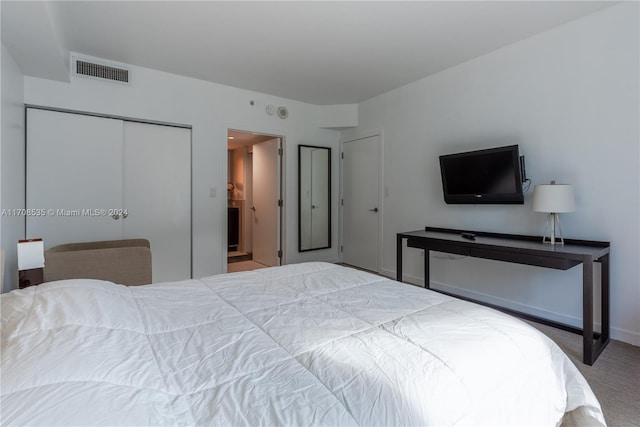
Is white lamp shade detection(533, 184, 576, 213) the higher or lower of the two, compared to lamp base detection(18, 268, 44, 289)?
higher

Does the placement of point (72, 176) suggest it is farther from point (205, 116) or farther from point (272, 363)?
point (272, 363)

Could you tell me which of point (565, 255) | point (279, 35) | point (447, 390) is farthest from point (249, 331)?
point (279, 35)

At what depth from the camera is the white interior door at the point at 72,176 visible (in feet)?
10.00

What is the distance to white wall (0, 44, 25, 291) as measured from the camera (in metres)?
2.41

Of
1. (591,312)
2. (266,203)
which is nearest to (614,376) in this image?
(591,312)

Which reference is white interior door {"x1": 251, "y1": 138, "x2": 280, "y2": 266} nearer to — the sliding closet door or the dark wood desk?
the sliding closet door

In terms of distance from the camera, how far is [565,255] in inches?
86.7

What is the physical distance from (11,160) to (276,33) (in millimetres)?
2419

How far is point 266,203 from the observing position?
198 inches

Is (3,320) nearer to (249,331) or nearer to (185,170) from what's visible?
(249,331)

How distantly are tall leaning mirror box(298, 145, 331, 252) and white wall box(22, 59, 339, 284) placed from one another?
4.2 inches

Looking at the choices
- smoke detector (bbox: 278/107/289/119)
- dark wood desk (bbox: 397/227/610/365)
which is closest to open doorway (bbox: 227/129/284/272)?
smoke detector (bbox: 278/107/289/119)

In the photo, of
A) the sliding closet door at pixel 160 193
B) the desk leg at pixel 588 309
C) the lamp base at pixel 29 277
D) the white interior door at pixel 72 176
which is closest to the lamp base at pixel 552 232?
the desk leg at pixel 588 309

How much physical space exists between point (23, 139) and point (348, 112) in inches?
149
